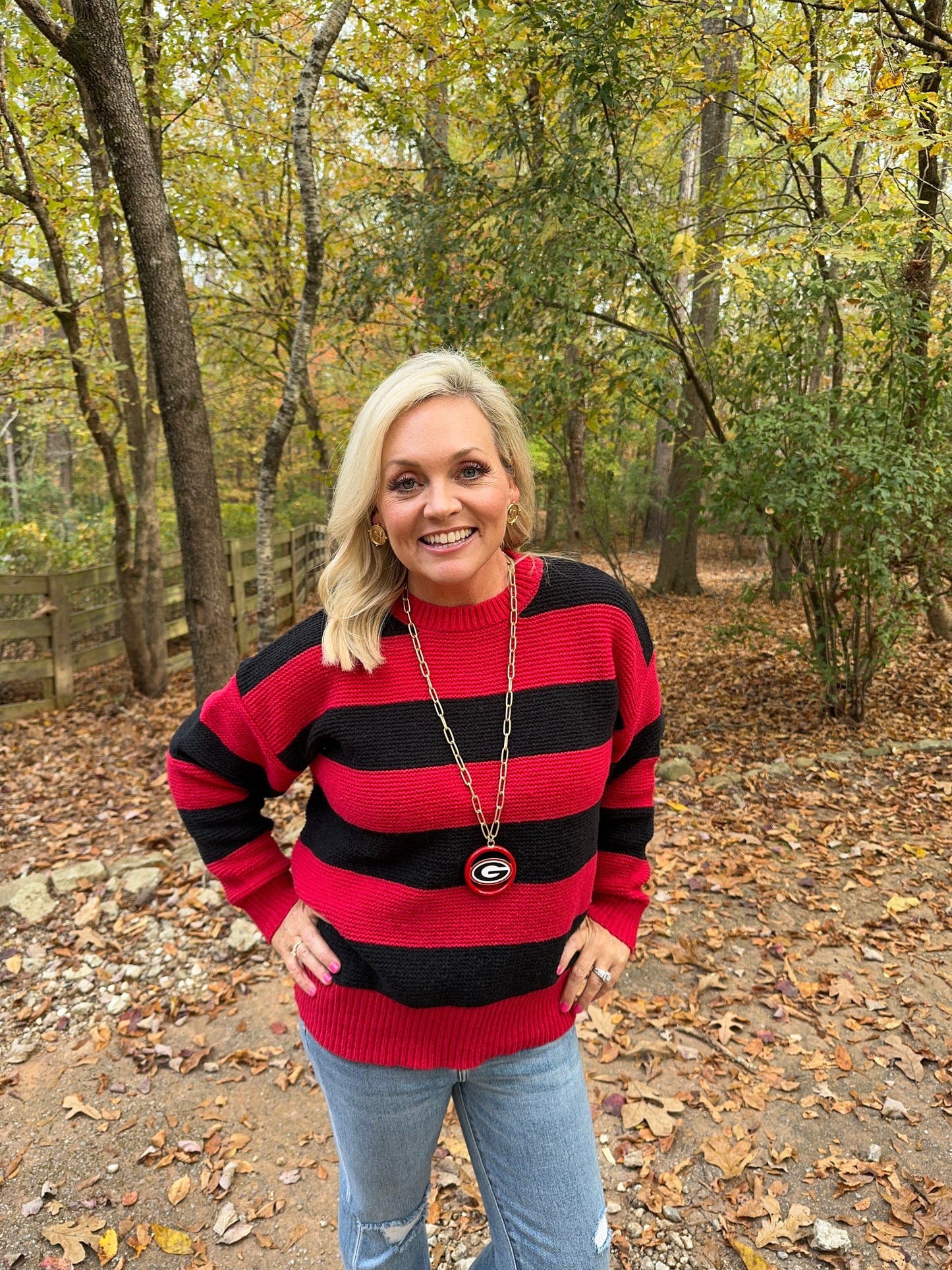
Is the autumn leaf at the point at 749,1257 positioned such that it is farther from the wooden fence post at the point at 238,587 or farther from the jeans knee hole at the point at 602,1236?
the wooden fence post at the point at 238,587

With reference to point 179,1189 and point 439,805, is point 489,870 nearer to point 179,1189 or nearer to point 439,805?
point 439,805

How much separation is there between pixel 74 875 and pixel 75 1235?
6.91 feet

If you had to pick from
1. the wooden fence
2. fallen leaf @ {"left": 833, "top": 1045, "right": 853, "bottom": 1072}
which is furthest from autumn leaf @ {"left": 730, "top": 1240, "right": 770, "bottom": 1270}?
the wooden fence

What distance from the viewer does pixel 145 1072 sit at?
3.11 m

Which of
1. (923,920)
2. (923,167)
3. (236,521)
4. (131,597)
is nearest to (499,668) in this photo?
(923,920)

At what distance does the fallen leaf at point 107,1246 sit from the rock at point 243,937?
4.40 feet

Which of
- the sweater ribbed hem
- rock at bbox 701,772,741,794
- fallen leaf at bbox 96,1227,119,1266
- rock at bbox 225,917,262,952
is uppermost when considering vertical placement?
the sweater ribbed hem

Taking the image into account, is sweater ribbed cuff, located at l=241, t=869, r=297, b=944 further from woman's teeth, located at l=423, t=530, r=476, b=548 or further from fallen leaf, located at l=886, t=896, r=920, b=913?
fallen leaf, located at l=886, t=896, r=920, b=913

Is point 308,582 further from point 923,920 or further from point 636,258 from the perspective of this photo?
point 923,920

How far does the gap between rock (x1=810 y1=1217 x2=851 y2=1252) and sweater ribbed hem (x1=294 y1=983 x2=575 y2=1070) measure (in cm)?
155

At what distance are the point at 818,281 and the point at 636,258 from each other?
112 centimetres

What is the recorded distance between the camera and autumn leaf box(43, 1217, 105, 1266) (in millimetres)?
2406

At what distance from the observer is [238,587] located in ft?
29.4

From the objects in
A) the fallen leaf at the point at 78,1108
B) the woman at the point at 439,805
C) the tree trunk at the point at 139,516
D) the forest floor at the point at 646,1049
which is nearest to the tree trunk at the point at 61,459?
the tree trunk at the point at 139,516
